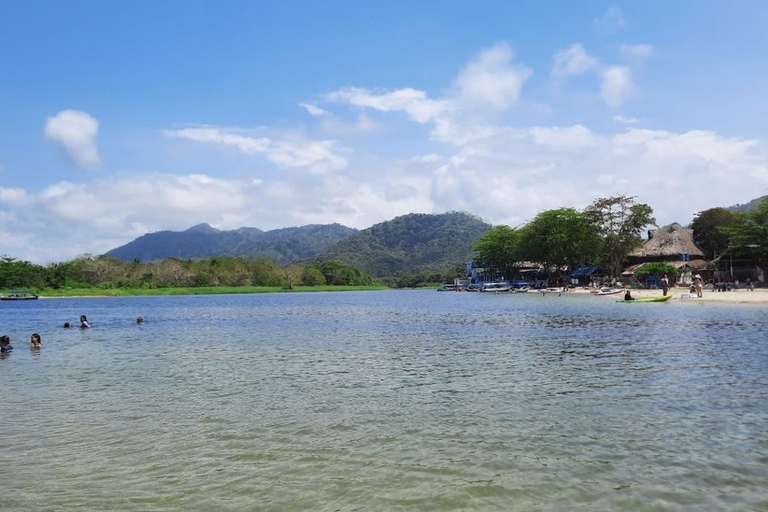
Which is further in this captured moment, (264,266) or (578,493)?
(264,266)

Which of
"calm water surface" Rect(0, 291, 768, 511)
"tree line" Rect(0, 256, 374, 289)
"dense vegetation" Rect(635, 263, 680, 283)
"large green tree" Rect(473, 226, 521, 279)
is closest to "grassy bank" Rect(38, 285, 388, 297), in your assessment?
"tree line" Rect(0, 256, 374, 289)

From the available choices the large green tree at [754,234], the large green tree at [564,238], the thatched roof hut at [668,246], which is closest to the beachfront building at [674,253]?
the thatched roof hut at [668,246]

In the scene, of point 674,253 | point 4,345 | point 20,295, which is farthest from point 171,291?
point 4,345

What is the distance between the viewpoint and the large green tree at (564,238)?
345ft

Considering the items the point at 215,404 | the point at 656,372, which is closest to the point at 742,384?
the point at 656,372

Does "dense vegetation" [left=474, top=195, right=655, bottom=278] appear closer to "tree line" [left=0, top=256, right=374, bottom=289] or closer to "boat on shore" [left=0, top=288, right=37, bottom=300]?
"tree line" [left=0, top=256, right=374, bottom=289]

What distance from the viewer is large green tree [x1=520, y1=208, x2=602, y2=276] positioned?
105250mm

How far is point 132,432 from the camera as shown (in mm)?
11930

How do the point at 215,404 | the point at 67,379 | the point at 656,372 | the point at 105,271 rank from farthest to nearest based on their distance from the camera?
the point at 105,271
the point at 67,379
the point at 656,372
the point at 215,404

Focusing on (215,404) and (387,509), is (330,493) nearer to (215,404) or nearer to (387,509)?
(387,509)

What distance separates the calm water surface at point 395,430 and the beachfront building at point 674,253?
243ft

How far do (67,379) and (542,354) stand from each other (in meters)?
17.9

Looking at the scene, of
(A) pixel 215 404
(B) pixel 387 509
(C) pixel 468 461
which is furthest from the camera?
(A) pixel 215 404

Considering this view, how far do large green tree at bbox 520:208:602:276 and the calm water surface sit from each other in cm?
8398
